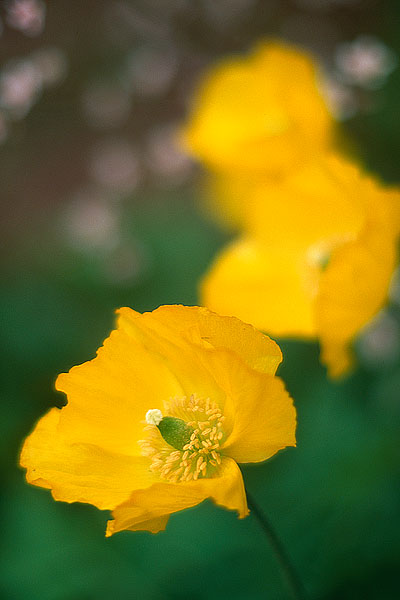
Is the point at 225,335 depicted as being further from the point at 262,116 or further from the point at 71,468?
the point at 262,116

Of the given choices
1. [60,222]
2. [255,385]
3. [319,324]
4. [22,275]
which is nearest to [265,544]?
[319,324]

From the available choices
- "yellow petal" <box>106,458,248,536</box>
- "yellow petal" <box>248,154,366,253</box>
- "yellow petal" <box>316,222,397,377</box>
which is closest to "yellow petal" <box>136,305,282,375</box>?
"yellow petal" <box>106,458,248,536</box>

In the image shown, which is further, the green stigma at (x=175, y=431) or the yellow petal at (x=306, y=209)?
the yellow petal at (x=306, y=209)

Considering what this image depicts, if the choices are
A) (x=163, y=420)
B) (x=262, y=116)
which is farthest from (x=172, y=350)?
(x=262, y=116)

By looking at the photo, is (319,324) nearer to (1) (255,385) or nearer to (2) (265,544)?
(1) (255,385)

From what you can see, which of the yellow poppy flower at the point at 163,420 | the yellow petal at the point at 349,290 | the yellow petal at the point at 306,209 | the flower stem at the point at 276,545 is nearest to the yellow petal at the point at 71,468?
the yellow poppy flower at the point at 163,420

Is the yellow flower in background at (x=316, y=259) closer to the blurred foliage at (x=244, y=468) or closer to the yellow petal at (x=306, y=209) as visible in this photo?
the yellow petal at (x=306, y=209)

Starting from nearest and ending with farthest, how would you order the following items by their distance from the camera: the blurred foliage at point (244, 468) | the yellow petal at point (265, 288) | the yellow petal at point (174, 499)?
1. the yellow petal at point (174, 499)
2. the yellow petal at point (265, 288)
3. the blurred foliage at point (244, 468)

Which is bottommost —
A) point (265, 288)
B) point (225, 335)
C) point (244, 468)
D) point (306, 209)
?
point (244, 468)
